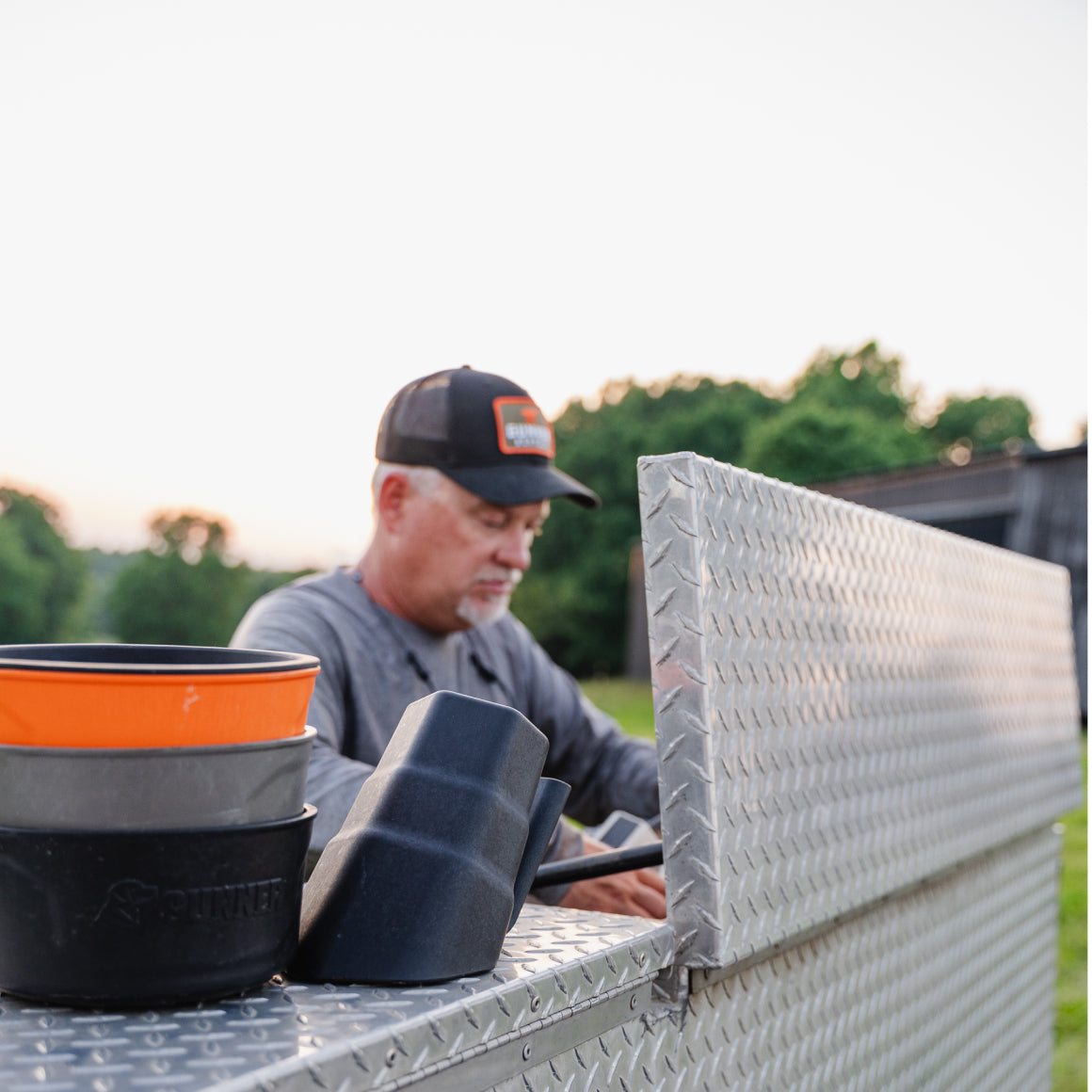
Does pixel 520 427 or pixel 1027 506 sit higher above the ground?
pixel 1027 506

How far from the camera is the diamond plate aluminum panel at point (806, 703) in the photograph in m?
1.10

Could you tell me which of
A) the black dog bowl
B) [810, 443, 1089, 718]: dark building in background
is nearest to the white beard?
the black dog bowl

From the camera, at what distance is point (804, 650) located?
1347 mm

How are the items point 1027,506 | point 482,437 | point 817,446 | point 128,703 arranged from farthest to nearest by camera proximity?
point 817,446
point 1027,506
point 482,437
point 128,703

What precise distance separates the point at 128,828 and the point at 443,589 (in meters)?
1.61

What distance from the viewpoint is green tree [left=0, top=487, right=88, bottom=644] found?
3008 cm

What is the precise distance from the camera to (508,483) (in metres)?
2.26

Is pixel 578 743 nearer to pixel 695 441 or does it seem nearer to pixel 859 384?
pixel 695 441

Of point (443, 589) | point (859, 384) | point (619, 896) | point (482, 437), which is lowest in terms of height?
point (619, 896)

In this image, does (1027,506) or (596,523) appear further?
(596,523)

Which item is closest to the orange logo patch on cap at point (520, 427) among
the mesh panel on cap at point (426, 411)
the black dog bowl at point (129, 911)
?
the mesh panel on cap at point (426, 411)

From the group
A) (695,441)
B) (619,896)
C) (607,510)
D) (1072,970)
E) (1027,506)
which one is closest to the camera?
(619,896)

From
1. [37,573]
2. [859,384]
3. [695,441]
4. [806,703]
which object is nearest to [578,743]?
[806,703]

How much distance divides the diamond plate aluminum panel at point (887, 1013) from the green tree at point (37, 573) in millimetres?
30433
